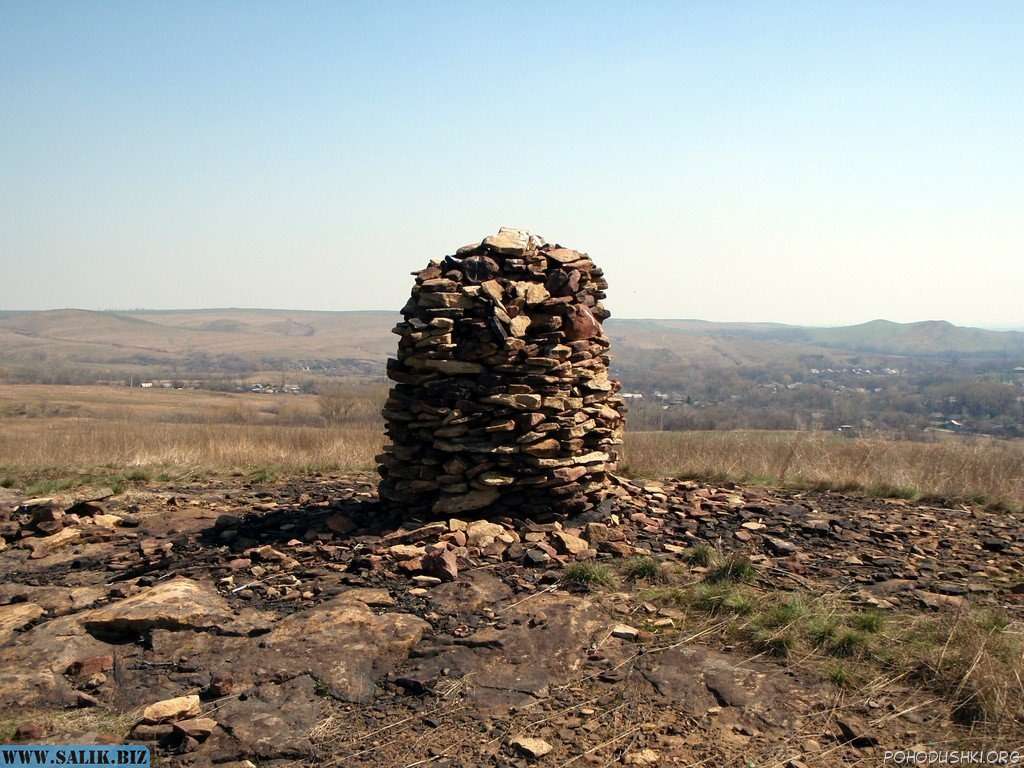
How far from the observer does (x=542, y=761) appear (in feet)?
12.1

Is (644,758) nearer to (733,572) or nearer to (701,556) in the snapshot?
(733,572)

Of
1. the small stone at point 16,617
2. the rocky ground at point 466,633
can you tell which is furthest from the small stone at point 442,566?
the small stone at point 16,617

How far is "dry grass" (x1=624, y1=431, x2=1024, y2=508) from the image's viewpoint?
940 centimetres

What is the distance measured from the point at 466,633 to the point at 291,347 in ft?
428

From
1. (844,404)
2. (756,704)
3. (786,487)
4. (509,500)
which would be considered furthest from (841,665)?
(844,404)

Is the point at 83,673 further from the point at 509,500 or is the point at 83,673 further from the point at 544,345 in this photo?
the point at 544,345

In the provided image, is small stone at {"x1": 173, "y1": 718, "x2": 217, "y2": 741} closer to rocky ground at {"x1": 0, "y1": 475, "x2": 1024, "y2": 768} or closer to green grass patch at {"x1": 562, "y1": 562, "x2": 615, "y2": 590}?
rocky ground at {"x1": 0, "y1": 475, "x2": 1024, "y2": 768}

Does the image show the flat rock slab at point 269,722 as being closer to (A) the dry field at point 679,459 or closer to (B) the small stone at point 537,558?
(B) the small stone at point 537,558

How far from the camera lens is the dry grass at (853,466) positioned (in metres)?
9.40

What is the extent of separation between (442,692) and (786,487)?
6652 millimetres

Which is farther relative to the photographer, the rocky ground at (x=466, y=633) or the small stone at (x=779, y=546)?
the small stone at (x=779, y=546)

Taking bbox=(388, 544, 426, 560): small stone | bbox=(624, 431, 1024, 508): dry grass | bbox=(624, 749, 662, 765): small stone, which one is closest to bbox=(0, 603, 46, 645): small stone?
bbox=(388, 544, 426, 560): small stone

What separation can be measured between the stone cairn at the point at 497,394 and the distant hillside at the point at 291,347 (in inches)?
2656

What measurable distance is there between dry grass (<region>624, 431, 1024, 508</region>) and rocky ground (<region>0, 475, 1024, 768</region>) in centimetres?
129
